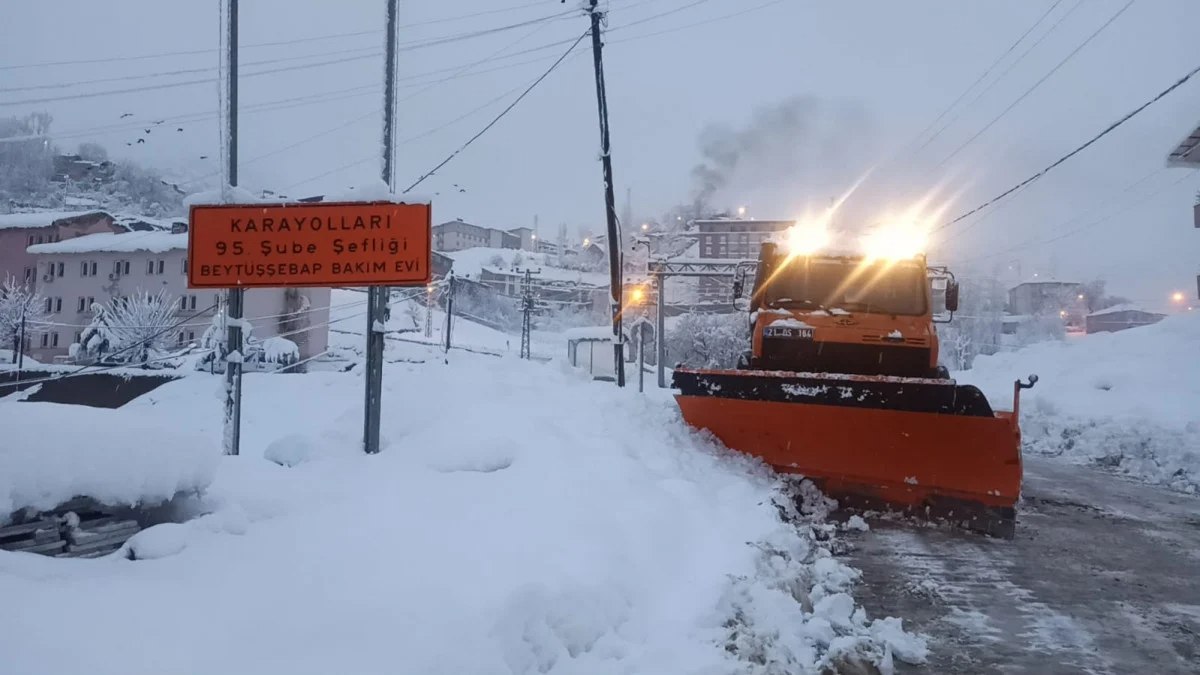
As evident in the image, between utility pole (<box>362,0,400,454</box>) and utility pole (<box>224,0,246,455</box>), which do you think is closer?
utility pole (<box>362,0,400,454</box>)

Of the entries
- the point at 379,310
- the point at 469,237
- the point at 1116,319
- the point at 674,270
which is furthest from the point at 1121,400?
the point at 469,237

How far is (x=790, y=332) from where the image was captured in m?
8.62

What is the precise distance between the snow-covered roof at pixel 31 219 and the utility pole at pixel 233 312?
42605 millimetres

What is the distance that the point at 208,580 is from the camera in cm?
310

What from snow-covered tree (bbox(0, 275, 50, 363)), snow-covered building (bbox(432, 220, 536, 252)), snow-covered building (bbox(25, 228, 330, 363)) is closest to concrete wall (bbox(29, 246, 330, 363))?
snow-covered building (bbox(25, 228, 330, 363))

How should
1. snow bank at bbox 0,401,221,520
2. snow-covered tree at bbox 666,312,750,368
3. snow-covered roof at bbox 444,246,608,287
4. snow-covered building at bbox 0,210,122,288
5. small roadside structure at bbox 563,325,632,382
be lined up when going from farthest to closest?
snow-covered roof at bbox 444,246,608,287 → snow-covered tree at bbox 666,312,750,368 → snow-covered building at bbox 0,210,122,288 → small roadside structure at bbox 563,325,632,382 → snow bank at bbox 0,401,221,520

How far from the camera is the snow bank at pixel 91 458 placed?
3039 millimetres

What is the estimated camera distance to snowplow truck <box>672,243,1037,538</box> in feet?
21.6

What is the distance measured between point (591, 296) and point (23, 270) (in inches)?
1727

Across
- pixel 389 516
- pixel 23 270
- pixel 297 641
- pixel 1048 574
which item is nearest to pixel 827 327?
pixel 1048 574

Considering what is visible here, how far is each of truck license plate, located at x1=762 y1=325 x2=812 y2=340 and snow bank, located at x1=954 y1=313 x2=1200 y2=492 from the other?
20.8 ft

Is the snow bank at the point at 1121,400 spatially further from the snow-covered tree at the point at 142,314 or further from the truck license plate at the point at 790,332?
the snow-covered tree at the point at 142,314

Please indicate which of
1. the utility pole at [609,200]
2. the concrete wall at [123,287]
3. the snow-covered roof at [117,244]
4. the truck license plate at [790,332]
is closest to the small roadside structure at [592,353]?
the concrete wall at [123,287]

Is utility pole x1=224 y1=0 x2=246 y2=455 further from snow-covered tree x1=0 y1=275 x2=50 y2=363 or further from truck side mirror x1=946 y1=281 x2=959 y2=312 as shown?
snow-covered tree x1=0 y1=275 x2=50 y2=363
